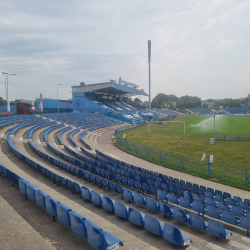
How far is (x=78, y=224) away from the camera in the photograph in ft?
23.1

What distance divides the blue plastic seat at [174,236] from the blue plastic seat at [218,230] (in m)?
1.35

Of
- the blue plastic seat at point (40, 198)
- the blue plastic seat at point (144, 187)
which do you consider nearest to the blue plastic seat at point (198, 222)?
the blue plastic seat at point (144, 187)

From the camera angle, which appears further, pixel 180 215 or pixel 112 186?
pixel 112 186

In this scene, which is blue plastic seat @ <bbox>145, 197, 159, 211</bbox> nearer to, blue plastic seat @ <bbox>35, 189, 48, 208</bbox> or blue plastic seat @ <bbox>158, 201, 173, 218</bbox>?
blue plastic seat @ <bbox>158, 201, 173, 218</bbox>

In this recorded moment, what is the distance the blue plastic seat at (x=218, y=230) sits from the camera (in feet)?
26.6

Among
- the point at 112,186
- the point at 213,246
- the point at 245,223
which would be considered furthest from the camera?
the point at 112,186

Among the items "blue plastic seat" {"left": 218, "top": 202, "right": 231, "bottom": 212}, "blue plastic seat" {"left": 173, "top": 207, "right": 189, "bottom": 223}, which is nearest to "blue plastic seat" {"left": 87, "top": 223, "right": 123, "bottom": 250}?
"blue plastic seat" {"left": 173, "top": 207, "right": 189, "bottom": 223}

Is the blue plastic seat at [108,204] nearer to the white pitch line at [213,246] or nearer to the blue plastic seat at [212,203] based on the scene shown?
the white pitch line at [213,246]

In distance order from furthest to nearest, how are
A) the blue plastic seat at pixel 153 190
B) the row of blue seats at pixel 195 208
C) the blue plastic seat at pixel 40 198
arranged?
1. the blue plastic seat at pixel 153 190
2. the row of blue seats at pixel 195 208
3. the blue plastic seat at pixel 40 198

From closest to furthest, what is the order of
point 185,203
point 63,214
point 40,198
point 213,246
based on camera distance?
point 63,214 → point 213,246 → point 40,198 → point 185,203

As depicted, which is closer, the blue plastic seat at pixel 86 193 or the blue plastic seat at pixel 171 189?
the blue plastic seat at pixel 86 193

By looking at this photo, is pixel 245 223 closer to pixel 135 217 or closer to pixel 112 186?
pixel 135 217

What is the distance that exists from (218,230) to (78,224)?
495 centimetres

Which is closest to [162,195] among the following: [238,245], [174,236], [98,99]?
[238,245]
